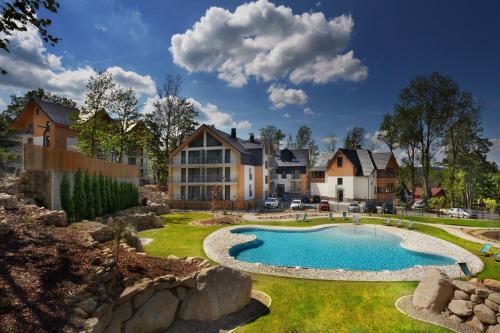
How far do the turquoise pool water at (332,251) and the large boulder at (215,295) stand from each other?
7.15m

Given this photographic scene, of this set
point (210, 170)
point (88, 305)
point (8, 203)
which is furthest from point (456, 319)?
point (210, 170)

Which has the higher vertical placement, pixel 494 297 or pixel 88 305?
pixel 88 305

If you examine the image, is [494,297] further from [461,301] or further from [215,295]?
[215,295]

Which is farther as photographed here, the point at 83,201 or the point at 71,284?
the point at 83,201

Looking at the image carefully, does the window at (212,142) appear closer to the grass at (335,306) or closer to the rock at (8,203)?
the grass at (335,306)

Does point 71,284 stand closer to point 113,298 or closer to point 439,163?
point 113,298

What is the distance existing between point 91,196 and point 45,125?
2432 centimetres

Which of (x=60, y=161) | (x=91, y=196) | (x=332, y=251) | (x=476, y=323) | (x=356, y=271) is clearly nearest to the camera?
(x=476, y=323)

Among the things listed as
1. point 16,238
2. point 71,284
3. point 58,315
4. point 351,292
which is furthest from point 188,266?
point 351,292

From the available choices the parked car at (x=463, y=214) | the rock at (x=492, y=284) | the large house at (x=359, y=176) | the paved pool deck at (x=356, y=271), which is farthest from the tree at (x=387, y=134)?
the rock at (x=492, y=284)

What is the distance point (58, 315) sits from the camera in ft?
22.3

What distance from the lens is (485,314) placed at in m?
9.73

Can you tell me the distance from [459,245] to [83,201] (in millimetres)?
26808

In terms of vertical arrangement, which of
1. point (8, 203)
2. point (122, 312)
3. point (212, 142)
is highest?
point (212, 142)
